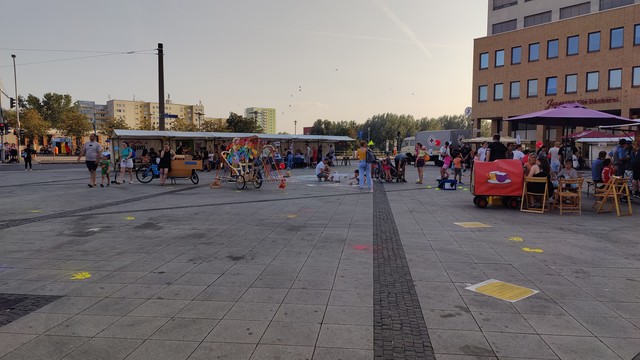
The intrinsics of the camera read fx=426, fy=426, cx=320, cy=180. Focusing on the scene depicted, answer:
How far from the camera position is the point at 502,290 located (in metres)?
4.64

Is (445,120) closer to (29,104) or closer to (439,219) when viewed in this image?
(29,104)

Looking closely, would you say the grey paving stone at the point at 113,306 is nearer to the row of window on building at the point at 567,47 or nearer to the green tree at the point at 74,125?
the row of window on building at the point at 567,47

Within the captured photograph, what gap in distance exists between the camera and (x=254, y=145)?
1628 cm

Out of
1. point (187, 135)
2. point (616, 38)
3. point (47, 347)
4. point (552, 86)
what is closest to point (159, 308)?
point (47, 347)

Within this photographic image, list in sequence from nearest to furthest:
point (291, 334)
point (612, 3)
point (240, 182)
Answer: point (291, 334), point (240, 182), point (612, 3)

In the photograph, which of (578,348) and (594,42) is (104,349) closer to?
(578,348)

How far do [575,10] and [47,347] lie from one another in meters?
50.0

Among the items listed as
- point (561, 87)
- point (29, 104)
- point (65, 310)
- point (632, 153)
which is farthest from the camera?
point (29, 104)

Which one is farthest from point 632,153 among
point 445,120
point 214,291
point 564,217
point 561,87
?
point 445,120

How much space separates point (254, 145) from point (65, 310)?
1247 centimetres

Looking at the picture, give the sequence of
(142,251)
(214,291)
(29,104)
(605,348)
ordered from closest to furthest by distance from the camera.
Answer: (605,348) < (214,291) < (142,251) < (29,104)

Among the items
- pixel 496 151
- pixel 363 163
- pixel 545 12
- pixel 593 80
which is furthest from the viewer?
pixel 545 12

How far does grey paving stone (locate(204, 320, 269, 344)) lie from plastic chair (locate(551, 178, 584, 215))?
898 cm

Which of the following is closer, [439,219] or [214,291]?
[214,291]
